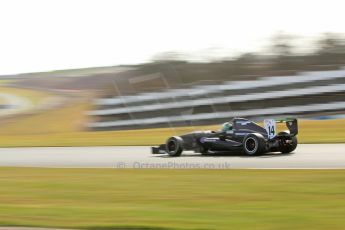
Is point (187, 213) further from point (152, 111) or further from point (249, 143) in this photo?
point (152, 111)

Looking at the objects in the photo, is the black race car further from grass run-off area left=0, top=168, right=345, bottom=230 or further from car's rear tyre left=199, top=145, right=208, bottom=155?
→ grass run-off area left=0, top=168, right=345, bottom=230

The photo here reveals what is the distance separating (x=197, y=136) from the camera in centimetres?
1658

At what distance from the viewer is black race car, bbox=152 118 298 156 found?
15395 mm

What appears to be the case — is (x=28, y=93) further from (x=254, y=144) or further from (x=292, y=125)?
(x=254, y=144)

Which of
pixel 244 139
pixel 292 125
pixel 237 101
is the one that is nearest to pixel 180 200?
pixel 244 139

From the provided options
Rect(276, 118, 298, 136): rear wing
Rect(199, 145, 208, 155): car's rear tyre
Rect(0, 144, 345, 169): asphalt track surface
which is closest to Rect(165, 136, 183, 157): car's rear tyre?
Rect(0, 144, 345, 169): asphalt track surface

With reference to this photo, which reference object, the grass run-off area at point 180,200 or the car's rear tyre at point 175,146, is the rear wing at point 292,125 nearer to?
the car's rear tyre at point 175,146

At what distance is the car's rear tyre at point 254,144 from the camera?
15.2 m

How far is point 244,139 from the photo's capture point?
1559 centimetres

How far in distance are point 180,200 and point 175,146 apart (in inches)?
332

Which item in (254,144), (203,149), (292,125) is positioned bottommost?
(203,149)

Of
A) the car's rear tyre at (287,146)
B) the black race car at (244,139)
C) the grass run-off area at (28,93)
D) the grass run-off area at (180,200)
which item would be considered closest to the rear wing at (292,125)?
the black race car at (244,139)

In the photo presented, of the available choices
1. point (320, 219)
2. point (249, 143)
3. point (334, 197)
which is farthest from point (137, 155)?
point (320, 219)

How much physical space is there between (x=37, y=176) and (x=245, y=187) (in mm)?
5555
